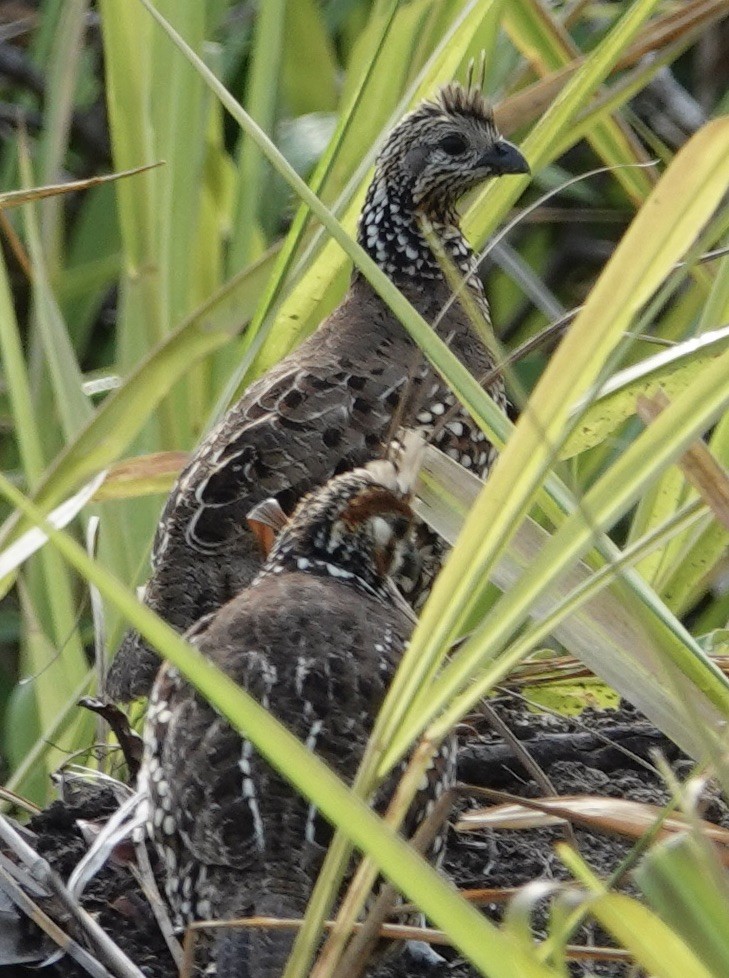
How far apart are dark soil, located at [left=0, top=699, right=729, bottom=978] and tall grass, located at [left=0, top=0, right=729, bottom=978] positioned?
190mm

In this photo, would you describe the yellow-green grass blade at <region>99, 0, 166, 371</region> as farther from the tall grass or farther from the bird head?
the bird head

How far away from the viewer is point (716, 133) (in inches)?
61.7

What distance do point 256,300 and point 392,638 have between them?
2.54 feet

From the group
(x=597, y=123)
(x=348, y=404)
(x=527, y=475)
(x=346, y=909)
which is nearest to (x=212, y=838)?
(x=346, y=909)

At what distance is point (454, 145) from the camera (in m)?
3.70

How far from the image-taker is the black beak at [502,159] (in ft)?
11.5

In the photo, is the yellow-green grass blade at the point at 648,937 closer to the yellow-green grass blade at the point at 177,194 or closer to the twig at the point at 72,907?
the twig at the point at 72,907

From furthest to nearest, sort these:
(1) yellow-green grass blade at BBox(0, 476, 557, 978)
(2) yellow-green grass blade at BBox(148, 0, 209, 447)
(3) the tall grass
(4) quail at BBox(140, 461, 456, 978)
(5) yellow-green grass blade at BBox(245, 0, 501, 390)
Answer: (2) yellow-green grass blade at BBox(148, 0, 209, 447)
(5) yellow-green grass blade at BBox(245, 0, 501, 390)
(4) quail at BBox(140, 461, 456, 978)
(3) the tall grass
(1) yellow-green grass blade at BBox(0, 476, 557, 978)

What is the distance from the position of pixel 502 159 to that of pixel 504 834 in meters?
1.46

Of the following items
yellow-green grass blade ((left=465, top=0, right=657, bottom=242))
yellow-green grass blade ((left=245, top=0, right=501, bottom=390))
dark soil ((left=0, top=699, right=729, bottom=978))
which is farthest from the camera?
yellow-green grass blade ((left=245, top=0, right=501, bottom=390))

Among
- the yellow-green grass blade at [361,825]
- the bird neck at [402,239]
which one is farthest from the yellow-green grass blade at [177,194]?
the yellow-green grass blade at [361,825]

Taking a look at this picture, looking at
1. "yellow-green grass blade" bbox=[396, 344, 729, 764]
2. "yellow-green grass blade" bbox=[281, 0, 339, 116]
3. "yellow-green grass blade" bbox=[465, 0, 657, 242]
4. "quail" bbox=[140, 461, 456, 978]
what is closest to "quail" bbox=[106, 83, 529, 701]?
"yellow-green grass blade" bbox=[465, 0, 657, 242]

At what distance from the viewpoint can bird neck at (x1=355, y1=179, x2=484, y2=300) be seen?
3.79 m

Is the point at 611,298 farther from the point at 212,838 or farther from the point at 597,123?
the point at 597,123
